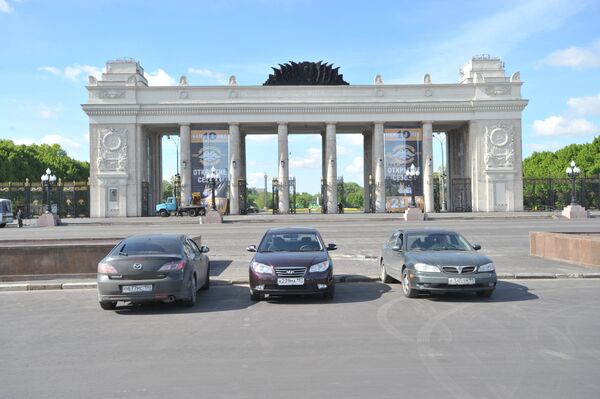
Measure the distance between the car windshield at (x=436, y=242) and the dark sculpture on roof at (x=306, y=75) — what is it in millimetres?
50783

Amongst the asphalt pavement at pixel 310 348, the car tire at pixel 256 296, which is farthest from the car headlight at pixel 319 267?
the car tire at pixel 256 296

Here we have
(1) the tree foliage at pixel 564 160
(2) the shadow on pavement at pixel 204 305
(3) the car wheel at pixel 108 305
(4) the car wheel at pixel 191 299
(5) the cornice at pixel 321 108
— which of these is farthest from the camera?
(1) the tree foliage at pixel 564 160

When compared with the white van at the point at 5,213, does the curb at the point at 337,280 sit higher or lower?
lower

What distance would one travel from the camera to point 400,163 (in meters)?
60.2

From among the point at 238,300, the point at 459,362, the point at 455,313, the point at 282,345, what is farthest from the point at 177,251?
the point at 459,362

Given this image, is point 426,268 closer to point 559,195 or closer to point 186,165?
point 186,165

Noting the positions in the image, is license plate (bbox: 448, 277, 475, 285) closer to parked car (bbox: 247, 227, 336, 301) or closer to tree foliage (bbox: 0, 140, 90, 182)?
parked car (bbox: 247, 227, 336, 301)

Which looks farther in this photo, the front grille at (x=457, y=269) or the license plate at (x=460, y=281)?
the front grille at (x=457, y=269)

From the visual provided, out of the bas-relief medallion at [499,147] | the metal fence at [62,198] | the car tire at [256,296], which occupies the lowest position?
the car tire at [256,296]

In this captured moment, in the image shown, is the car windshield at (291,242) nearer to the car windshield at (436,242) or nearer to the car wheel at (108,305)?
the car windshield at (436,242)

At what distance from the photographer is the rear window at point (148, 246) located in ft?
36.7

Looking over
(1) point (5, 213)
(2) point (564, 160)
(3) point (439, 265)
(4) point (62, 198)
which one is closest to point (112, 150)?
(4) point (62, 198)

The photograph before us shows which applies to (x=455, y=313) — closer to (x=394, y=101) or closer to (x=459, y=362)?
(x=459, y=362)

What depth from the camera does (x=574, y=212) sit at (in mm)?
45344
